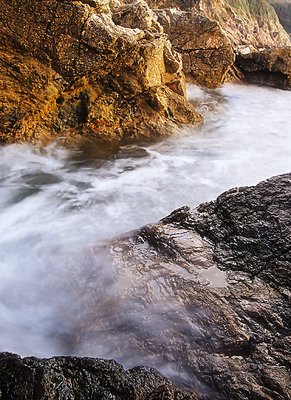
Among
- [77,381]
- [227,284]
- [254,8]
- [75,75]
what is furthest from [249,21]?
[77,381]

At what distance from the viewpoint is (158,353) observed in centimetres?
309

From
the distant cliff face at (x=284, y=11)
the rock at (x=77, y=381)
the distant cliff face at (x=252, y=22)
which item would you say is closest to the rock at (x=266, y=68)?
the rock at (x=77, y=381)

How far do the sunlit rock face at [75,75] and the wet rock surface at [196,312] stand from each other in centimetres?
416

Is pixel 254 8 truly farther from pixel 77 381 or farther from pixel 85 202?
pixel 77 381

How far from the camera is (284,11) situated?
66312 millimetres

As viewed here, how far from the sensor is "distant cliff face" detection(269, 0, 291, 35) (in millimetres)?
65812

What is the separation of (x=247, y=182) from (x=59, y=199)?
358cm

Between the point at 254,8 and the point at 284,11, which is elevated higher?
the point at 284,11

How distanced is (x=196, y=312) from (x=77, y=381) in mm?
1222

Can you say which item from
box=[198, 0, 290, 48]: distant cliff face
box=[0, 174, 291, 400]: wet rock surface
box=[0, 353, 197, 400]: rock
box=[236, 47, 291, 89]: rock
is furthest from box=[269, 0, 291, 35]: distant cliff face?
box=[0, 353, 197, 400]: rock

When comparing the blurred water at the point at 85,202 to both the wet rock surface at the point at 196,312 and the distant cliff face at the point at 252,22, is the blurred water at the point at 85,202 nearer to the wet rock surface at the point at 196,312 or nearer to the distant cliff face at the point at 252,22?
the wet rock surface at the point at 196,312

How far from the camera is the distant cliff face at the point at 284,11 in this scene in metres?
65.8

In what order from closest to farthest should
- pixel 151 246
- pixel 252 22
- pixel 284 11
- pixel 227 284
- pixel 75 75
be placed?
pixel 227 284
pixel 151 246
pixel 75 75
pixel 252 22
pixel 284 11

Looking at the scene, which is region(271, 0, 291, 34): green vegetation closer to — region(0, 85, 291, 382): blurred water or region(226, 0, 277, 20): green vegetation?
region(226, 0, 277, 20): green vegetation
